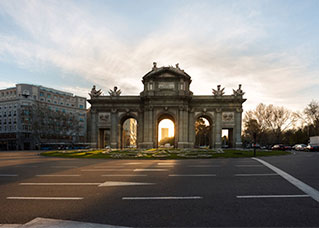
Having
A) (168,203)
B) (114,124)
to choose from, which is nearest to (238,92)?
(114,124)

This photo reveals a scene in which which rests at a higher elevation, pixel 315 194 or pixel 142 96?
pixel 142 96

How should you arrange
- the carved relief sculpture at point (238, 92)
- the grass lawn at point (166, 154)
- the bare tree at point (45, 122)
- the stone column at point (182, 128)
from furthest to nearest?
the bare tree at point (45, 122)
the carved relief sculpture at point (238, 92)
the stone column at point (182, 128)
the grass lawn at point (166, 154)

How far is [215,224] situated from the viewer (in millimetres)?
4973

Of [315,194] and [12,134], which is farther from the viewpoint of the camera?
[12,134]

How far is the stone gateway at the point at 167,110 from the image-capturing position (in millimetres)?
51188

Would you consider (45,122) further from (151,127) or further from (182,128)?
(182,128)

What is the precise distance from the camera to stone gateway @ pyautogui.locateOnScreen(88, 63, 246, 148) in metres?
51.2

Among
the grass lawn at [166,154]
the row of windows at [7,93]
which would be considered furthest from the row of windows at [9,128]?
the grass lawn at [166,154]

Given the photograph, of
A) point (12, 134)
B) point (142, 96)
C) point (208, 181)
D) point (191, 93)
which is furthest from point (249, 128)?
point (12, 134)

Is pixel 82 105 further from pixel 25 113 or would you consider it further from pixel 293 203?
pixel 293 203

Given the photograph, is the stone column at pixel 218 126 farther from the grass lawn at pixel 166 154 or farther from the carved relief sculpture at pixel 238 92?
the grass lawn at pixel 166 154

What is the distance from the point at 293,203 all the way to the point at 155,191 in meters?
4.79

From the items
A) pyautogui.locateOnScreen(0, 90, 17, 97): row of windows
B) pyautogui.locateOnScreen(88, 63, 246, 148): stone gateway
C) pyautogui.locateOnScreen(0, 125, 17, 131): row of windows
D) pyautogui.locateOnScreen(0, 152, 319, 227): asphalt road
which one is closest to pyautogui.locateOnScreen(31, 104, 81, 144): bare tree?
pyautogui.locateOnScreen(0, 125, 17, 131): row of windows

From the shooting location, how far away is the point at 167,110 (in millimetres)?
51594
